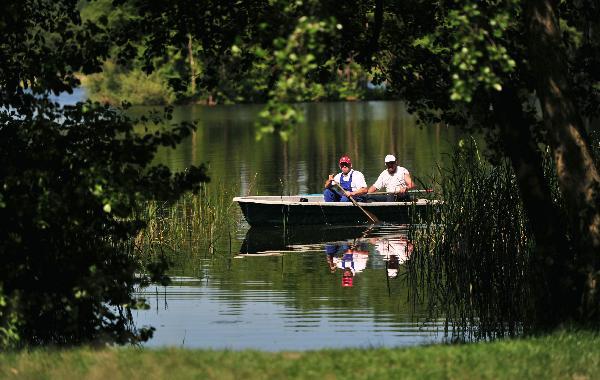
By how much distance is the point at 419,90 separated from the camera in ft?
48.5

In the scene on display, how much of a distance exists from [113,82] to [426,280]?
102434mm

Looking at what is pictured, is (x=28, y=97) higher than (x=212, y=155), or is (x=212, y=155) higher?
(x=212, y=155)

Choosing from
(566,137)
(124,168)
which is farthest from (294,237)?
(566,137)

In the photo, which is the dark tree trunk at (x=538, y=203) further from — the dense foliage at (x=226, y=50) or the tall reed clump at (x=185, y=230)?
the tall reed clump at (x=185, y=230)

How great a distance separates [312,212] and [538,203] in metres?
17.2

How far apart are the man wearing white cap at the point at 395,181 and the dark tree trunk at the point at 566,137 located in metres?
16.3

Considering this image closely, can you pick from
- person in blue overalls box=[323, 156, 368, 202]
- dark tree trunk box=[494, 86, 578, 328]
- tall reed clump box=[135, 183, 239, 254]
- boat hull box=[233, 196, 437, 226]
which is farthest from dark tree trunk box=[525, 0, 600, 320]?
person in blue overalls box=[323, 156, 368, 202]

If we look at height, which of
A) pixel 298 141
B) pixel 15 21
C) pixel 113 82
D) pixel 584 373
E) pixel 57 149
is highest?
pixel 113 82

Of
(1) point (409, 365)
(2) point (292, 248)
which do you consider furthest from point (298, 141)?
(1) point (409, 365)

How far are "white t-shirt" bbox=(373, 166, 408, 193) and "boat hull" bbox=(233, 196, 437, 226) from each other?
42 cm

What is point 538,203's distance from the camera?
13.3m

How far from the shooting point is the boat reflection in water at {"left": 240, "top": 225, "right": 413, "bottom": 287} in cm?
2467

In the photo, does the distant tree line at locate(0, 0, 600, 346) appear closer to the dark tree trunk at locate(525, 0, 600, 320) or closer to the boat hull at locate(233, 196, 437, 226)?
the dark tree trunk at locate(525, 0, 600, 320)

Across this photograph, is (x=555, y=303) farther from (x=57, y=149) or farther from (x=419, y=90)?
(x=57, y=149)
